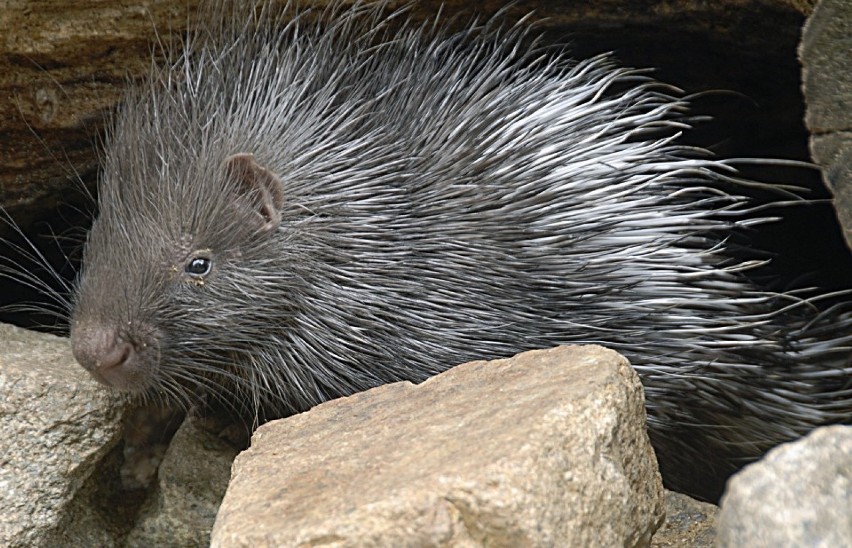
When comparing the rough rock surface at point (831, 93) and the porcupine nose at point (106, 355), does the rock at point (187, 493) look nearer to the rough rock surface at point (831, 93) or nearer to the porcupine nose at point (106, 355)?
the porcupine nose at point (106, 355)

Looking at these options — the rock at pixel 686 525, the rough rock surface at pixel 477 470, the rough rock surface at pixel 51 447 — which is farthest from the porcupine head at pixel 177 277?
the rock at pixel 686 525

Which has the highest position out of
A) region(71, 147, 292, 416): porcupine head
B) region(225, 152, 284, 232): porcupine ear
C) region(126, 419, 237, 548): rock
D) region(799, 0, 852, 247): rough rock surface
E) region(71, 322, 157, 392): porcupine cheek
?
region(799, 0, 852, 247): rough rock surface

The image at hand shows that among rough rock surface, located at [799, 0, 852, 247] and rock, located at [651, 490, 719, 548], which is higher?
rough rock surface, located at [799, 0, 852, 247]

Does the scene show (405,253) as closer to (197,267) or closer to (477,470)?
(197,267)

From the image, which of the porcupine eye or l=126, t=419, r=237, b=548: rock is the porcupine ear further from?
l=126, t=419, r=237, b=548: rock

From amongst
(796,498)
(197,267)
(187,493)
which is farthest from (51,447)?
(796,498)

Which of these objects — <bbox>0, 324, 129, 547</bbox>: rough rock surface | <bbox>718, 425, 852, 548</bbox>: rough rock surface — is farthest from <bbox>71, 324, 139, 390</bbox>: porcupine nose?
<bbox>718, 425, 852, 548</bbox>: rough rock surface
